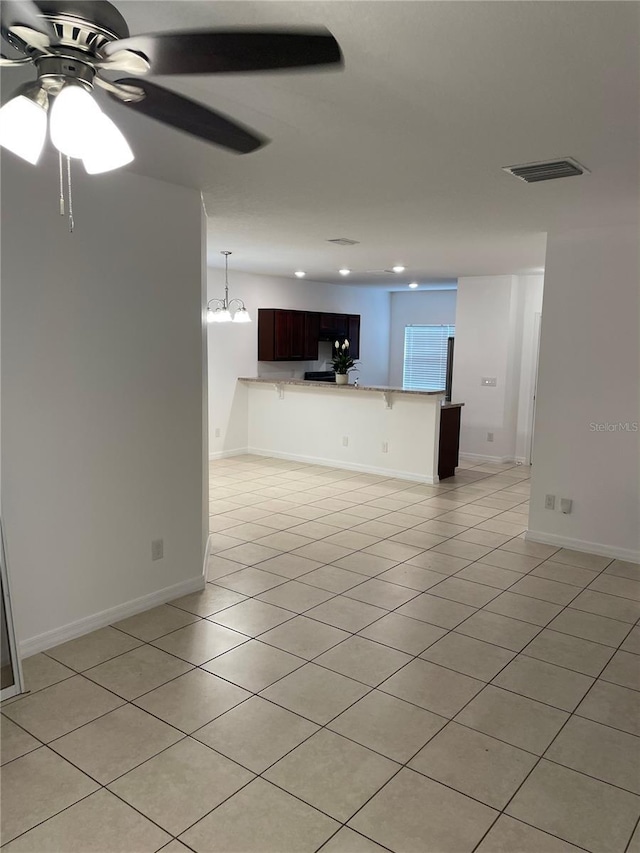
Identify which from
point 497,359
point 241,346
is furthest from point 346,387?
point 497,359

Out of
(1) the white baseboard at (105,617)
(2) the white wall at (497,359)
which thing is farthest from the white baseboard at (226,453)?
(1) the white baseboard at (105,617)

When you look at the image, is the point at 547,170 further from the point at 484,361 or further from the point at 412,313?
the point at 412,313

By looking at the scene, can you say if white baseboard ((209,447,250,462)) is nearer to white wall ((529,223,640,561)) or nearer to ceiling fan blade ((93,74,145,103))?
white wall ((529,223,640,561))

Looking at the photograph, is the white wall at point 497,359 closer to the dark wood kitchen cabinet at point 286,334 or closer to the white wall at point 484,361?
the white wall at point 484,361

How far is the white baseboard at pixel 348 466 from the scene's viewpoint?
7094 mm

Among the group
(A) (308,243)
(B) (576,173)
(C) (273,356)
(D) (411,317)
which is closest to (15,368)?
(B) (576,173)

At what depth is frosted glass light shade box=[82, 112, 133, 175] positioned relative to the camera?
132 cm

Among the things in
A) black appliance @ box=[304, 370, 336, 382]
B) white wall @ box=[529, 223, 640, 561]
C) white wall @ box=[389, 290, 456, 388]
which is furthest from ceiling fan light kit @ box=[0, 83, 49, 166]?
white wall @ box=[389, 290, 456, 388]

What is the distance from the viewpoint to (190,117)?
166cm

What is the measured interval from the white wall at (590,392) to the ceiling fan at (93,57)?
3.85m

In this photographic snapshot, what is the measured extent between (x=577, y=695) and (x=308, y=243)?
13.3 ft

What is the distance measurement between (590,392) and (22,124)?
4295 mm

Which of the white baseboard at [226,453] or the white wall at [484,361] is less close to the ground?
the white wall at [484,361]

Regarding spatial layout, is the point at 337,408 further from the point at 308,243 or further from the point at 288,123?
the point at 288,123
